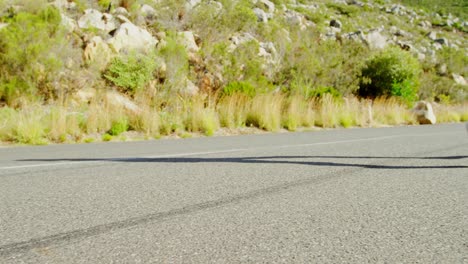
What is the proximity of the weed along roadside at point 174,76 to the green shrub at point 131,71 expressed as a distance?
0.14 ft

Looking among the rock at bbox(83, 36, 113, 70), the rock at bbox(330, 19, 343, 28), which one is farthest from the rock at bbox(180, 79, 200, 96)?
Result: the rock at bbox(330, 19, 343, 28)

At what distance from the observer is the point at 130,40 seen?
18531 millimetres

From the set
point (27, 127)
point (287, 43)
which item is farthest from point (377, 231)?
point (287, 43)

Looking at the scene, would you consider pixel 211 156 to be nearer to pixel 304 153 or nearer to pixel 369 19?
pixel 304 153

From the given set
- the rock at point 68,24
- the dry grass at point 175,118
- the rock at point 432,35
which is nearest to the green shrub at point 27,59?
the rock at point 68,24

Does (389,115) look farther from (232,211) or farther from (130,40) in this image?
(232,211)

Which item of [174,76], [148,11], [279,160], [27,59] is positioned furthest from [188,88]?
[279,160]

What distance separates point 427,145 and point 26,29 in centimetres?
1290

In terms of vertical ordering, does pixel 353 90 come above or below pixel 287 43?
below

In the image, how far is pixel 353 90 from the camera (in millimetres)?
23531

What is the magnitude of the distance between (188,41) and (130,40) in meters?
2.72

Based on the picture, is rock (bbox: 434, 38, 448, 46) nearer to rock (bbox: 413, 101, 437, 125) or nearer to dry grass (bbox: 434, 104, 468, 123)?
dry grass (bbox: 434, 104, 468, 123)

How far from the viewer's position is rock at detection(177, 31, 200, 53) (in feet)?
63.3

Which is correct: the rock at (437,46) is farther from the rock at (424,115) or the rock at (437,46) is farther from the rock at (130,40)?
the rock at (130,40)
